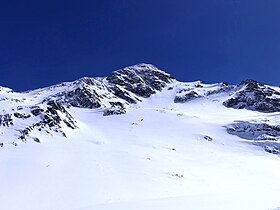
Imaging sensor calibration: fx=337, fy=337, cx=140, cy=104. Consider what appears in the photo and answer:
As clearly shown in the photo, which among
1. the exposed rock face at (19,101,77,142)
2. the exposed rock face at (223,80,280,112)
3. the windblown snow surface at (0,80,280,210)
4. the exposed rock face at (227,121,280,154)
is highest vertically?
the exposed rock face at (223,80,280,112)

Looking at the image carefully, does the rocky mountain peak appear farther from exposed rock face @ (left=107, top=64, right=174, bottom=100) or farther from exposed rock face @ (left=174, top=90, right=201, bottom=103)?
exposed rock face @ (left=174, top=90, right=201, bottom=103)

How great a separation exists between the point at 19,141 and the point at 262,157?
93.8ft

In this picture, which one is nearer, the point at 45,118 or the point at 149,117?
the point at 45,118

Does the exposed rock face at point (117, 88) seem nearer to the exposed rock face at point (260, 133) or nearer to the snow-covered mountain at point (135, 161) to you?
the snow-covered mountain at point (135, 161)

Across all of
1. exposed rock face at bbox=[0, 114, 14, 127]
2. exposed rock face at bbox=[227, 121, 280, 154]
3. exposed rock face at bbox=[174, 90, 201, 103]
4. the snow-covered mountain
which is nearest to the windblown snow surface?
the snow-covered mountain

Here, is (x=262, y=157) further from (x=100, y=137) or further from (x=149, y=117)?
(x=149, y=117)

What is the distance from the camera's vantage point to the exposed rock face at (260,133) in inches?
1834

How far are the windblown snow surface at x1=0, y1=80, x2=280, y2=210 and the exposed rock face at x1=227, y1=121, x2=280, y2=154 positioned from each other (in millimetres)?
1791

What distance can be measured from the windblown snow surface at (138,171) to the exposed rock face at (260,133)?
179 centimetres

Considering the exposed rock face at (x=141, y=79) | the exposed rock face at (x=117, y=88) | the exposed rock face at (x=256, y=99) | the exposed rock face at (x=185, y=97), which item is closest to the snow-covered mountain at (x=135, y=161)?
the exposed rock face at (x=117, y=88)

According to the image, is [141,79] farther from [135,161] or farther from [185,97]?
[135,161]

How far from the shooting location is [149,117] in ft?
212

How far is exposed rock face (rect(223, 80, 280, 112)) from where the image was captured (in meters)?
89.1

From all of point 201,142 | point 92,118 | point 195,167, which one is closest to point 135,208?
point 195,167
